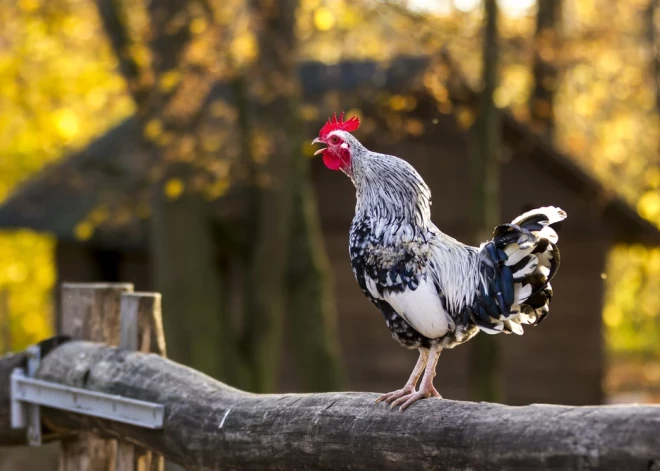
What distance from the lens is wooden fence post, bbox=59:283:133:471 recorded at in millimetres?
4594

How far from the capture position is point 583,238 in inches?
555

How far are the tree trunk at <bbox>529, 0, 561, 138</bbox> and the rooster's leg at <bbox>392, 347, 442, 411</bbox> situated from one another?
786 centimetres

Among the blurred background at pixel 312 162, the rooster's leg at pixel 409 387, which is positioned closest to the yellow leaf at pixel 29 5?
the blurred background at pixel 312 162

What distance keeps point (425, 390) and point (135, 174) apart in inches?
329

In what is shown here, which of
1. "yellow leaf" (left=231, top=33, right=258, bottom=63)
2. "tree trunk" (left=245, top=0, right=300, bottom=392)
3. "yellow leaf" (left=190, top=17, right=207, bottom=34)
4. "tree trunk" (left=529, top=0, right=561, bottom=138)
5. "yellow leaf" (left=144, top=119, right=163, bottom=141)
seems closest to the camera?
"yellow leaf" (left=144, top=119, right=163, bottom=141)

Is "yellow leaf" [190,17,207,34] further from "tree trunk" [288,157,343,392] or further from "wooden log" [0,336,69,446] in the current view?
"wooden log" [0,336,69,446]

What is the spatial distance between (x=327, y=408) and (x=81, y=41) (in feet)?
41.4

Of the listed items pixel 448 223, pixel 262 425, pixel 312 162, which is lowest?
pixel 262 425

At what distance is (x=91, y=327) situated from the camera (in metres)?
4.78

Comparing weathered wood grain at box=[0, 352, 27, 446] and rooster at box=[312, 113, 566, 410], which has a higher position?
rooster at box=[312, 113, 566, 410]

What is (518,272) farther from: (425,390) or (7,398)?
(7,398)

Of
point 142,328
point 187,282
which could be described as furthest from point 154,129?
point 142,328

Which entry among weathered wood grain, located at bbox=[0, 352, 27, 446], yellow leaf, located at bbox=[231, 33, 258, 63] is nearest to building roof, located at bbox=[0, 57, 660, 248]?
yellow leaf, located at bbox=[231, 33, 258, 63]

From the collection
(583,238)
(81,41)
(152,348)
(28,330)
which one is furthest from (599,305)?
(28,330)
